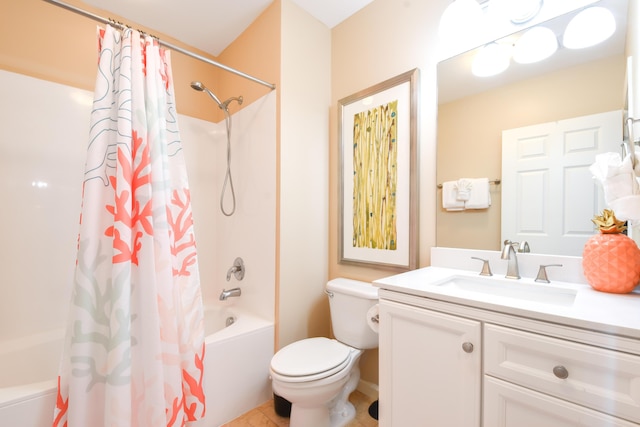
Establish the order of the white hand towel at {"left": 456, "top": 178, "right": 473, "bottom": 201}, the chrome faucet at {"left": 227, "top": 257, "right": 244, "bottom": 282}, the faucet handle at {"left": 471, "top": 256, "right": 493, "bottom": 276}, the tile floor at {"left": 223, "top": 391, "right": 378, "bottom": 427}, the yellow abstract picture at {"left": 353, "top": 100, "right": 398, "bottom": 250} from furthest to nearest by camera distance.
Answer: the chrome faucet at {"left": 227, "top": 257, "right": 244, "bottom": 282}
the yellow abstract picture at {"left": 353, "top": 100, "right": 398, "bottom": 250}
the tile floor at {"left": 223, "top": 391, "right": 378, "bottom": 427}
the white hand towel at {"left": 456, "top": 178, "right": 473, "bottom": 201}
the faucet handle at {"left": 471, "top": 256, "right": 493, "bottom": 276}

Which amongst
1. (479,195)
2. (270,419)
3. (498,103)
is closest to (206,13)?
(498,103)

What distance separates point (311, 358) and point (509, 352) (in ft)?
2.97

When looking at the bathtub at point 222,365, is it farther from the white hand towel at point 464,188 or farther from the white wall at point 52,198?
the white hand towel at point 464,188

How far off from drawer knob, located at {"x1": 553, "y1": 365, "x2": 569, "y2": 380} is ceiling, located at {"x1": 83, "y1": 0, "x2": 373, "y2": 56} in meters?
2.09

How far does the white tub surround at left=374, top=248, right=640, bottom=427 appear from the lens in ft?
2.15

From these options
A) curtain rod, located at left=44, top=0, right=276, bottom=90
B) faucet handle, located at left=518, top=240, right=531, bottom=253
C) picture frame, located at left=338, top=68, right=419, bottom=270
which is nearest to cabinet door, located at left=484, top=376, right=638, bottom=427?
faucet handle, located at left=518, top=240, right=531, bottom=253

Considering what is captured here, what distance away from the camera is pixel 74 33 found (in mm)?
1759

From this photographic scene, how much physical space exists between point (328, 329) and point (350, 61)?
75.9 inches

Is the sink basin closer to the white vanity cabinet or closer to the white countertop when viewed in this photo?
the white countertop

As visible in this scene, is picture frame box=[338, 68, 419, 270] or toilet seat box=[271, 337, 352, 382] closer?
toilet seat box=[271, 337, 352, 382]

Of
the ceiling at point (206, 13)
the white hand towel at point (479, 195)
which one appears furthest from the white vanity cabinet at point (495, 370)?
the ceiling at point (206, 13)

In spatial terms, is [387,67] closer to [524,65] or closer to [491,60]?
[491,60]

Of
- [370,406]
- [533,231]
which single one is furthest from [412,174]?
[370,406]

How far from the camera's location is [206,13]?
6.16 ft
